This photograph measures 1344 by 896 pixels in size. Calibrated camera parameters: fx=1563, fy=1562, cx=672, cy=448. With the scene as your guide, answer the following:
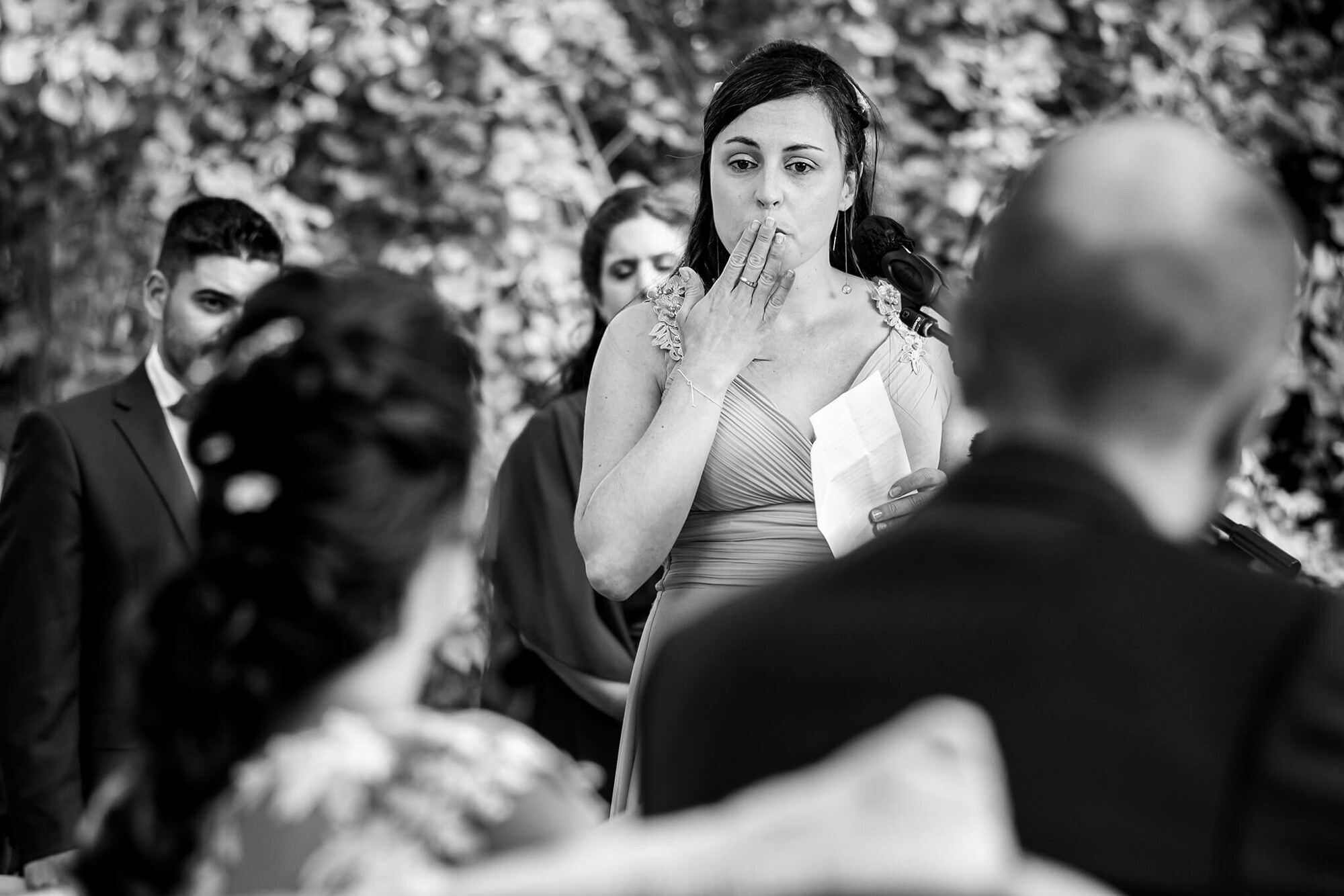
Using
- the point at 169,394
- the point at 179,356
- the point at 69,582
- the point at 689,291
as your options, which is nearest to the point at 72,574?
the point at 69,582

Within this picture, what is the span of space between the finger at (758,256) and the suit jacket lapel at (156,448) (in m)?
1.39

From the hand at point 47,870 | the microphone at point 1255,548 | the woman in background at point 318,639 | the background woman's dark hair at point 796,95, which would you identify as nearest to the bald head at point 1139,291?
the woman in background at point 318,639

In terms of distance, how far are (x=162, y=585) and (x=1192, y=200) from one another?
112cm

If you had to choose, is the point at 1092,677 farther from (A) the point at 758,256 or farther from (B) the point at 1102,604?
(A) the point at 758,256

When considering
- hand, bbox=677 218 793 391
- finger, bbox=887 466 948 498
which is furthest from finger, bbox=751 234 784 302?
finger, bbox=887 466 948 498

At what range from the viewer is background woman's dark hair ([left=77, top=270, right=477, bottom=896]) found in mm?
1545

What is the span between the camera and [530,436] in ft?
15.0

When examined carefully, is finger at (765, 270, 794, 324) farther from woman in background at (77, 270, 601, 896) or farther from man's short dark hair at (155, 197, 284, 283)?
man's short dark hair at (155, 197, 284, 283)

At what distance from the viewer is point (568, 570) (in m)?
4.41

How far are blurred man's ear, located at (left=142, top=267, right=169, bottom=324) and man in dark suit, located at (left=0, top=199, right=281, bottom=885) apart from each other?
0.39m

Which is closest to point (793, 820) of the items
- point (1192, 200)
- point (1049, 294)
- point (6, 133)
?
point (1049, 294)

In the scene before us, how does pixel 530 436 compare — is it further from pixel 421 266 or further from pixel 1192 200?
pixel 1192 200

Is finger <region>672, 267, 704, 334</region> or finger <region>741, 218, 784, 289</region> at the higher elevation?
finger <region>741, 218, 784, 289</region>

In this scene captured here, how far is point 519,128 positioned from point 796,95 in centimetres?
318
